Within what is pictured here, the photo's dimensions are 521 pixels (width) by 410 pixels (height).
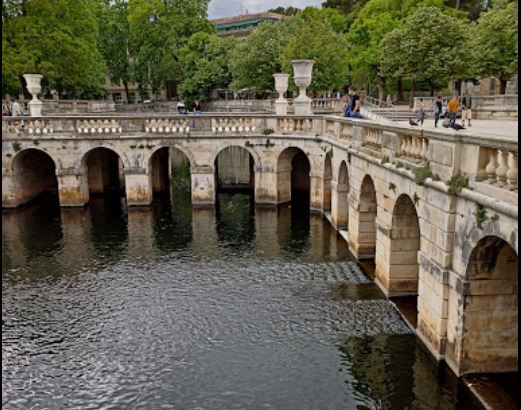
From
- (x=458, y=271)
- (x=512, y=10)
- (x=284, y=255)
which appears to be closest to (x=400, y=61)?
(x=512, y=10)

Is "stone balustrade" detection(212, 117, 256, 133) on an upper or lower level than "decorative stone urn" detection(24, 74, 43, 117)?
lower

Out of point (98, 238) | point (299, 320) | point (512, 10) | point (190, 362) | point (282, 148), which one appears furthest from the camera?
point (512, 10)

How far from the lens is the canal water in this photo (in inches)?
487

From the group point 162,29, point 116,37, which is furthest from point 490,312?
point 116,37

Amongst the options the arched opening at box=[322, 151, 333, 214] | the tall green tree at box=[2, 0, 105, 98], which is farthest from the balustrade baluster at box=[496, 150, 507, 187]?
the tall green tree at box=[2, 0, 105, 98]

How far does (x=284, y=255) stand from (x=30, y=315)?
33.4 feet

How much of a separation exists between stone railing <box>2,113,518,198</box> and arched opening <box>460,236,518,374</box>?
1.75 m

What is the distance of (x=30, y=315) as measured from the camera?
54.3 feet

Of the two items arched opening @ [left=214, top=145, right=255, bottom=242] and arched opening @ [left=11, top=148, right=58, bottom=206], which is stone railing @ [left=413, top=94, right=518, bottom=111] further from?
arched opening @ [left=11, top=148, right=58, bottom=206]

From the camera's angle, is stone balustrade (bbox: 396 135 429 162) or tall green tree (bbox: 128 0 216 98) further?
tall green tree (bbox: 128 0 216 98)

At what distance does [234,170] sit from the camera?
4700cm

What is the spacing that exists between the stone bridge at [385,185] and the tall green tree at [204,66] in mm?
25852

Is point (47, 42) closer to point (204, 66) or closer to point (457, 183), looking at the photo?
point (204, 66)

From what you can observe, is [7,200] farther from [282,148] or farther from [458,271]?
[458,271]
